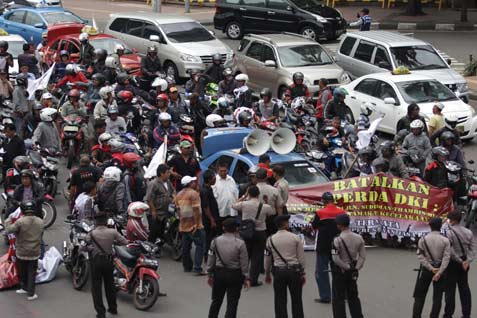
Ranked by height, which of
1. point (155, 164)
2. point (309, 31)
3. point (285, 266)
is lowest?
point (309, 31)

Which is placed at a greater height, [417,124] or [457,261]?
[417,124]

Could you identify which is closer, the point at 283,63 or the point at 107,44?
the point at 283,63

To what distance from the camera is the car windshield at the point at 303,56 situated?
26.3m

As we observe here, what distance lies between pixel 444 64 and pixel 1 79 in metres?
10.7

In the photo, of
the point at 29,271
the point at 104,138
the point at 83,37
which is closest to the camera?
the point at 29,271

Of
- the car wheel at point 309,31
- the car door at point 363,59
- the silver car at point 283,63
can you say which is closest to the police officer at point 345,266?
the silver car at point 283,63

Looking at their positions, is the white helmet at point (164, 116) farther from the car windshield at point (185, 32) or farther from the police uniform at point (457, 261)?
the car windshield at point (185, 32)

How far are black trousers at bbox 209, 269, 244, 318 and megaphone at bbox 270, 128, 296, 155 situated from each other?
4731 mm

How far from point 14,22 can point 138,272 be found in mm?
20303

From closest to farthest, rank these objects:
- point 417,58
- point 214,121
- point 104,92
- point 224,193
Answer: point 224,193, point 214,121, point 104,92, point 417,58

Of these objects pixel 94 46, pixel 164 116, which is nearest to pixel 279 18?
pixel 94 46

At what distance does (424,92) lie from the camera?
23.0 metres

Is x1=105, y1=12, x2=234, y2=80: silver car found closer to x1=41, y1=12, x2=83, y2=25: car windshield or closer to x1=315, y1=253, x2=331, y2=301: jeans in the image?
x1=41, y1=12, x2=83, y2=25: car windshield

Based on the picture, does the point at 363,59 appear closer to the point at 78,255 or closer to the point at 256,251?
the point at 256,251
